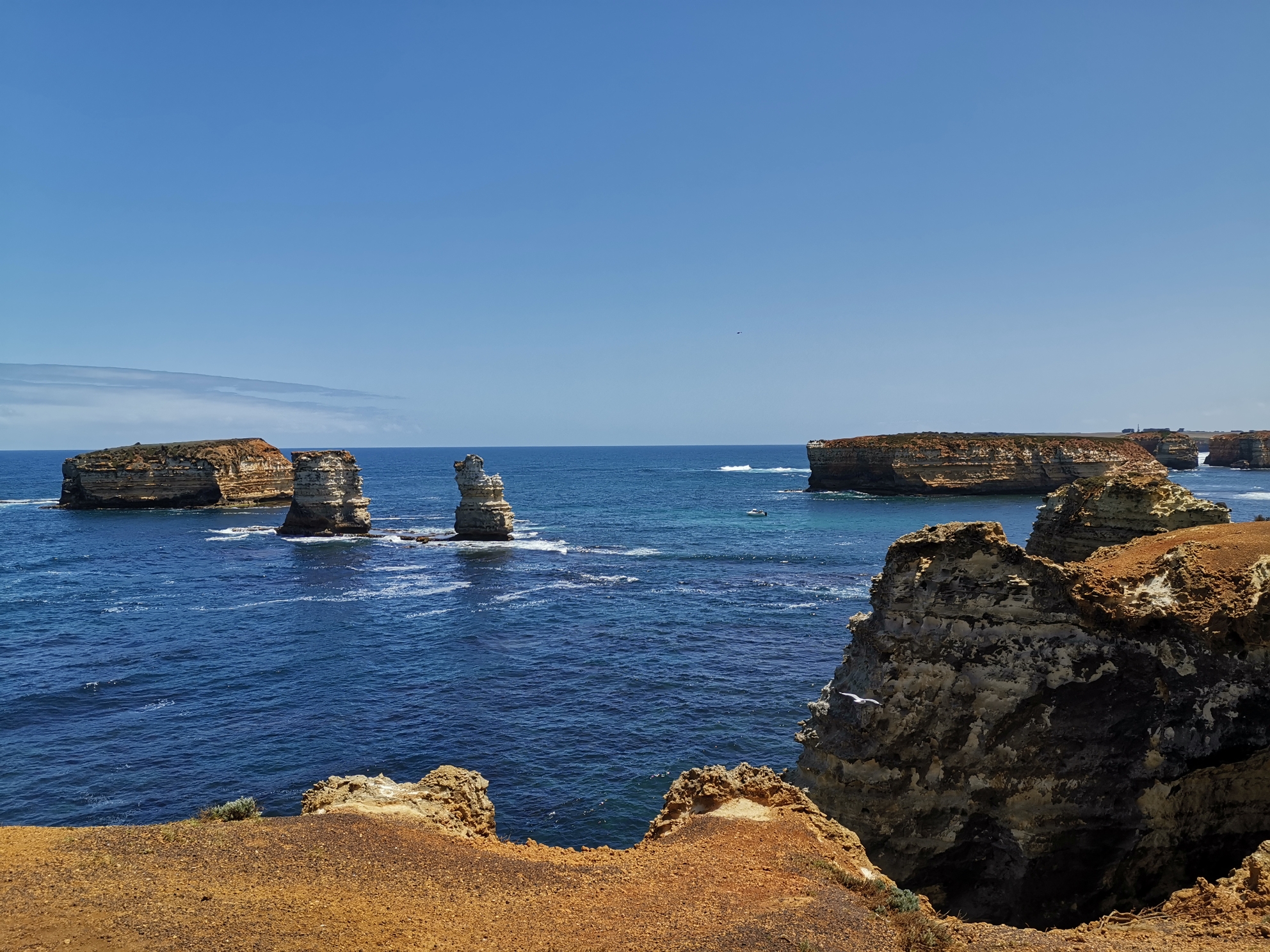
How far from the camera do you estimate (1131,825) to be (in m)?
14.6

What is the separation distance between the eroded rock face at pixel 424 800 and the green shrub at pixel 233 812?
3.17 ft

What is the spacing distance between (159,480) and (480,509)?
52026 mm

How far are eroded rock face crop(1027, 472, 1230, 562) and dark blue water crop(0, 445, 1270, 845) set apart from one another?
10968 mm

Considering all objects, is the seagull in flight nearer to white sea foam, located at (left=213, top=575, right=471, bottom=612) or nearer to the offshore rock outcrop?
white sea foam, located at (left=213, top=575, right=471, bottom=612)

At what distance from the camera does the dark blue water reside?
24422 millimetres

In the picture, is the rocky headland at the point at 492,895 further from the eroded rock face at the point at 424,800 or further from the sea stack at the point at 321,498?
the sea stack at the point at 321,498

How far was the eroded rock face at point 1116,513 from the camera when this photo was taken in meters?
27.0

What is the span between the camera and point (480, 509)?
72250 mm

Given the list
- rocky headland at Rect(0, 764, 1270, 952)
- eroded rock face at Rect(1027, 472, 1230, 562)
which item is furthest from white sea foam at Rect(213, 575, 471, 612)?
rocky headland at Rect(0, 764, 1270, 952)

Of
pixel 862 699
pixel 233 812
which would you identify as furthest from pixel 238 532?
pixel 862 699

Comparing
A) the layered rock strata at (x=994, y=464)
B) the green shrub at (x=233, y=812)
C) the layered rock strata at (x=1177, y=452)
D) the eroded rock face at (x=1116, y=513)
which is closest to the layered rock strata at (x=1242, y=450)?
the layered rock strata at (x=1177, y=452)

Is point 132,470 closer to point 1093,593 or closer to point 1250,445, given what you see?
point 1093,593

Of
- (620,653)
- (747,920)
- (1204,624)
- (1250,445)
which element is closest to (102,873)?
(747,920)

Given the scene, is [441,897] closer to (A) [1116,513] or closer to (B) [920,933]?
(B) [920,933]
